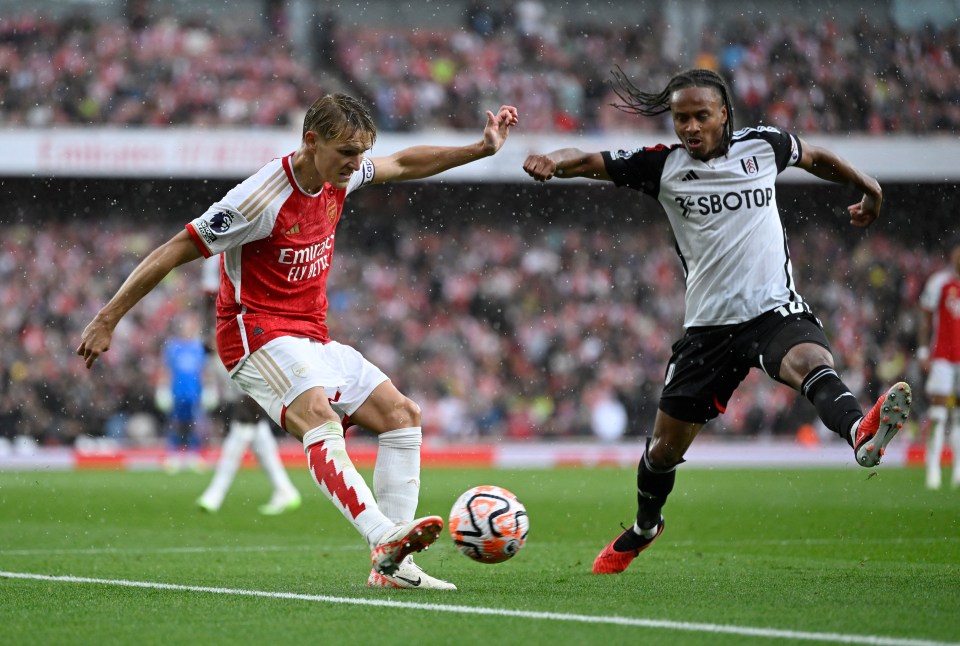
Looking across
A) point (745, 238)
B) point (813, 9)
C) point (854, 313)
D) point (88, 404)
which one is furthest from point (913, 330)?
point (745, 238)

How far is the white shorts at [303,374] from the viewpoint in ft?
18.8

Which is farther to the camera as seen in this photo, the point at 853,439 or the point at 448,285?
the point at 448,285

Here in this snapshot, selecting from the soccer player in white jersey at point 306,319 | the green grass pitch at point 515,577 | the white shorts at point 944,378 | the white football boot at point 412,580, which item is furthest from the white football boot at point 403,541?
the white shorts at point 944,378

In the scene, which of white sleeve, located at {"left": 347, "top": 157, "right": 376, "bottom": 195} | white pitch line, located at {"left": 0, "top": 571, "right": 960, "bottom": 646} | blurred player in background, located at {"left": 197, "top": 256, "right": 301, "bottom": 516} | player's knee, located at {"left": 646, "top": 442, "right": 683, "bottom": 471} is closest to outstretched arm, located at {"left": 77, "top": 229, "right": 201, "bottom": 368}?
white sleeve, located at {"left": 347, "top": 157, "right": 376, "bottom": 195}

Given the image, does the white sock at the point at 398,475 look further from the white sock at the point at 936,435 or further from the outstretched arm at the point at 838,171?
the white sock at the point at 936,435

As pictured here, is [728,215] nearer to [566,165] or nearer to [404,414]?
[566,165]

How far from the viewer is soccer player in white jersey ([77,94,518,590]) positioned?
5.57m

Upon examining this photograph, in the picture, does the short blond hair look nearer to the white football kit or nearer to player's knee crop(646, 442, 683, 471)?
the white football kit

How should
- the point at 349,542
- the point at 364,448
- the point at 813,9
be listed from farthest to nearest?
the point at 813,9 < the point at 364,448 < the point at 349,542

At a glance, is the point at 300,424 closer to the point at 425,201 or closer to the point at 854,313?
the point at 854,313

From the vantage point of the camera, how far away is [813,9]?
86.1ft

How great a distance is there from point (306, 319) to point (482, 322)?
18.7 m

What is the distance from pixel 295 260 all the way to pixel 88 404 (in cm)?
1733

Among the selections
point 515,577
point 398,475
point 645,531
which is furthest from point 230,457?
point 398,475
